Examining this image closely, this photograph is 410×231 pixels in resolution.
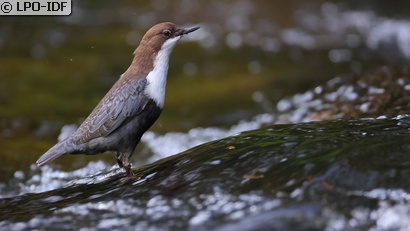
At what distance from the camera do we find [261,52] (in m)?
10.1

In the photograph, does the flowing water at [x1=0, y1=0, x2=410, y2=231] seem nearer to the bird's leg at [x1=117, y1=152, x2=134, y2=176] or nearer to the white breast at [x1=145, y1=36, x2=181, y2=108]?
the bird's leg at [x1=117, y1=152, x2=134, y2=176]

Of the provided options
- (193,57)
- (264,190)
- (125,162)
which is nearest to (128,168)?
(125,162)

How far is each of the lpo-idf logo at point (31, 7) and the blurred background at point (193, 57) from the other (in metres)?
0.15

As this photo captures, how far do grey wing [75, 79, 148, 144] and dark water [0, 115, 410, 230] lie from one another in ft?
1.85

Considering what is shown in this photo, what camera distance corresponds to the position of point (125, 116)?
16.7 feet

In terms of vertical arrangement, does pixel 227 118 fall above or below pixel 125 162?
above

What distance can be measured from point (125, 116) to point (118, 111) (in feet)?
0.24

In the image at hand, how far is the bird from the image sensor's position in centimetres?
508

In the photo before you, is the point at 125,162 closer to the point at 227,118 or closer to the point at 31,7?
the point at 227,118

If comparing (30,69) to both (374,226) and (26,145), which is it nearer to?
(26,145)

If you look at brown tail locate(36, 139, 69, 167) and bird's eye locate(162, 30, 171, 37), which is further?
bird's eye locate(162, 30, 171, 37)

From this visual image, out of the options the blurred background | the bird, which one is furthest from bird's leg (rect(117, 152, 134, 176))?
the blurred background

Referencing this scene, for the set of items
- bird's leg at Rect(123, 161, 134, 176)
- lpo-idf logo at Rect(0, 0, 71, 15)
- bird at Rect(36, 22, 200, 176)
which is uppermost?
lpo-idf logo at Rect(0, 0, 71, 15)

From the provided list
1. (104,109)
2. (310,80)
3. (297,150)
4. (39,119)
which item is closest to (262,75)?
(310,80)
